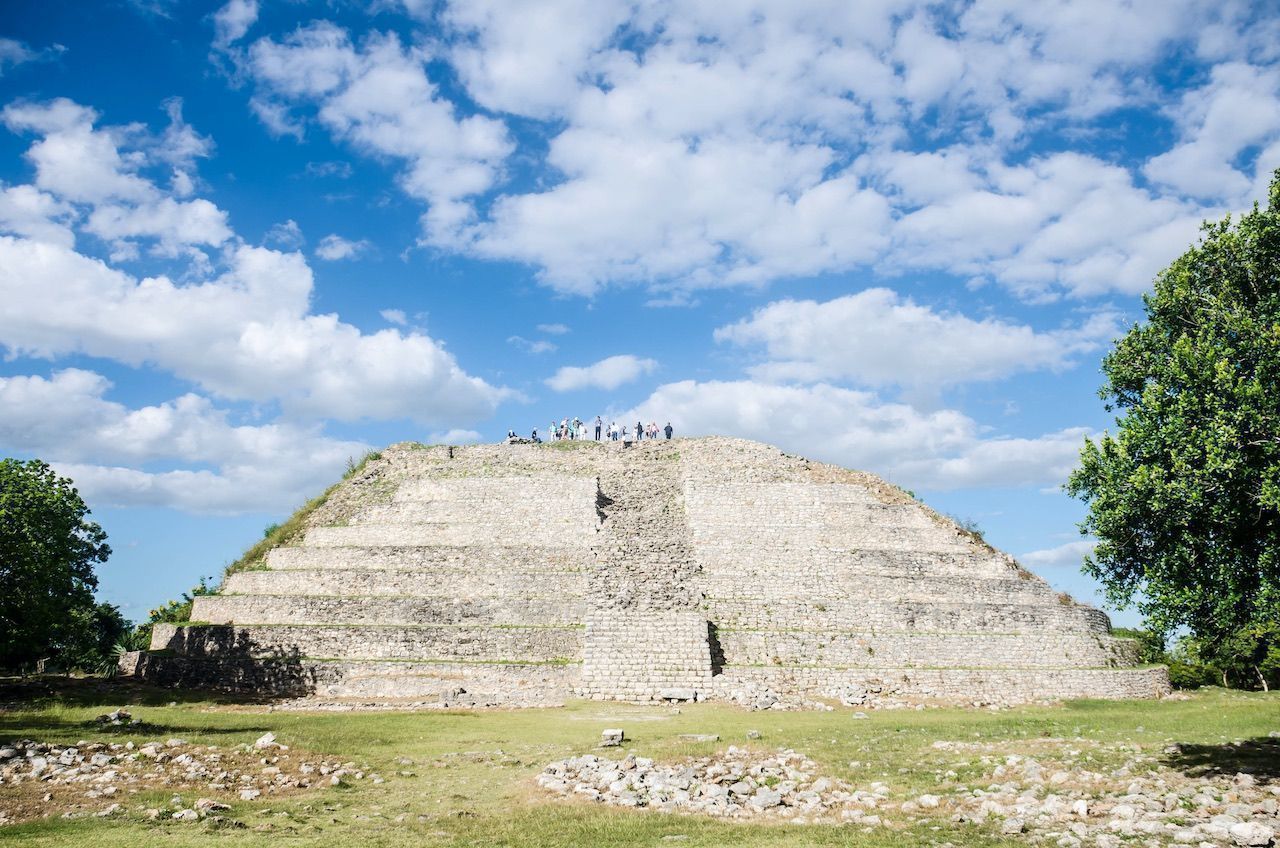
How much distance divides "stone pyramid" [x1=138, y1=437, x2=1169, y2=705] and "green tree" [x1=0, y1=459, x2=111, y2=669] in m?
5.96

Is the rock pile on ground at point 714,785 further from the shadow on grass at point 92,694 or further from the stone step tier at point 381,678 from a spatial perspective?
the shadow on grass at point 92,694

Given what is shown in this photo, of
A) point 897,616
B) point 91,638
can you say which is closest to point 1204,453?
point 897,616

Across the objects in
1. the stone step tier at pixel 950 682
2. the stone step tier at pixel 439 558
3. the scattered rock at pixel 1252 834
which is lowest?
the stone step tier at pixel 950 682

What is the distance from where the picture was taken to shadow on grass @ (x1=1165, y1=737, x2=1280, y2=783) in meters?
12.4

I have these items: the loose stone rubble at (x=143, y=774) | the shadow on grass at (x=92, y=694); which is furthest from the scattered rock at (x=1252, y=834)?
the shadow on grass at (x=92, y=694)

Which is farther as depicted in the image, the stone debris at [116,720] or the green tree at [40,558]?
the green tree at [40,558]

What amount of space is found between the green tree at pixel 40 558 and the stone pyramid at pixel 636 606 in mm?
5958

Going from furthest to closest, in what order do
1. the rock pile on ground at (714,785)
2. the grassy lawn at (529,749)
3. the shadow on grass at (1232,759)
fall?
the shadow on grass at (1232,759)
the rock pile on ground at (714,785)
the grassy lawn at (529,749)

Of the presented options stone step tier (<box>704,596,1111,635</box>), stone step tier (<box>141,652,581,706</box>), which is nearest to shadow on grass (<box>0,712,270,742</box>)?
stone step tier (<box>141,652,581,706</box>)

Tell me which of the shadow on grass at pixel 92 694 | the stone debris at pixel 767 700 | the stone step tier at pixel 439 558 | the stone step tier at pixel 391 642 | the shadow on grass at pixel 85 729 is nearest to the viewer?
the shadow on grass at pixel 85 729

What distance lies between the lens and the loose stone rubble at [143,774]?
11086mm

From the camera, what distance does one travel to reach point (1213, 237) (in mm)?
14125

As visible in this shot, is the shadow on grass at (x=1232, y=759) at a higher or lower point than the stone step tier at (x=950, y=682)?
higher

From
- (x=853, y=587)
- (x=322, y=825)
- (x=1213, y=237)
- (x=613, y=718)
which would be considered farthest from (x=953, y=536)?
(x=322, y=825)
